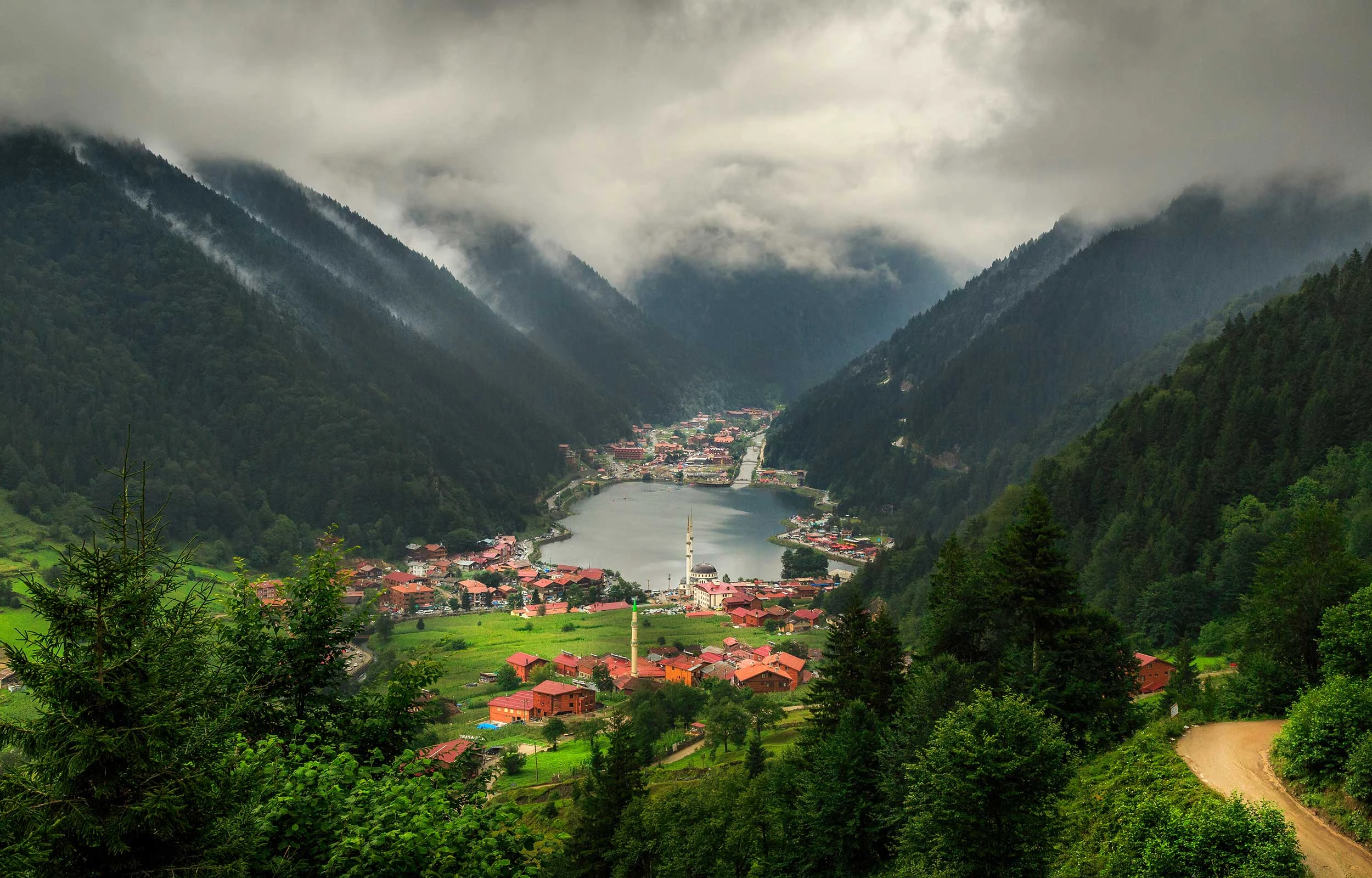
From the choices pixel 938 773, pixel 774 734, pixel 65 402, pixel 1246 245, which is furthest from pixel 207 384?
pixel 1246 245

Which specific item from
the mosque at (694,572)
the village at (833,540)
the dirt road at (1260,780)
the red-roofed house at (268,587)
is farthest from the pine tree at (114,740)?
the village at (833,540)

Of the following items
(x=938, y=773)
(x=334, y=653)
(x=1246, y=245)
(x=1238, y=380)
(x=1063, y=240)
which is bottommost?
(x=938, y=773)

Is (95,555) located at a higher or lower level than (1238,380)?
lower

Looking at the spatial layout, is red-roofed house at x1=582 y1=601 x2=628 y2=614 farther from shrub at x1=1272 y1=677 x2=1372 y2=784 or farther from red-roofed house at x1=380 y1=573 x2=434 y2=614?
shrub at x1=1272 y1=677 x2=1372 y2=784

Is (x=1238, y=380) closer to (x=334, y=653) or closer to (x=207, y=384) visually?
(x=334, y=653)

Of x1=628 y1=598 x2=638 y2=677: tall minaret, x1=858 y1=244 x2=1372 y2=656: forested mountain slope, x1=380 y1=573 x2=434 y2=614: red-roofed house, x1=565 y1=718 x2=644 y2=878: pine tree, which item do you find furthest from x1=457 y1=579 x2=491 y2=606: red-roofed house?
x1=565 y1=718 x2=644 y2=878: pine tree

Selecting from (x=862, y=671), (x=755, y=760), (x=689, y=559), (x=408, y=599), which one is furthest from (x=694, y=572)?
(x=862, y=671)
